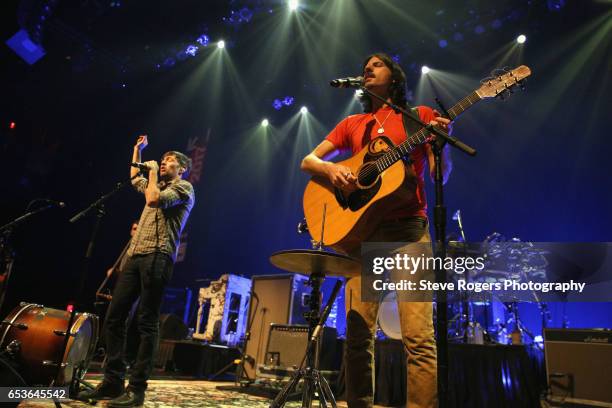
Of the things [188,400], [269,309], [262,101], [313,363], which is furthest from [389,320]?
[262,101]

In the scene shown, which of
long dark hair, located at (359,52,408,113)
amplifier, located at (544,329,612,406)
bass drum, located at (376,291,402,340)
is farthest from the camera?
bass drum, located at (376,291,402,340)

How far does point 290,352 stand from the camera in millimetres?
5195

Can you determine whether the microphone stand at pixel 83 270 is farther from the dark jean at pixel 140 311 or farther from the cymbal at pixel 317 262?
the cymbal at pixel 317 262

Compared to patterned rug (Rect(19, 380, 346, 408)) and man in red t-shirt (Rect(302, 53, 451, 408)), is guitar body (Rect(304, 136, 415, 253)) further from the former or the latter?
patterned rug (Rect(19, 380, 346, 408))

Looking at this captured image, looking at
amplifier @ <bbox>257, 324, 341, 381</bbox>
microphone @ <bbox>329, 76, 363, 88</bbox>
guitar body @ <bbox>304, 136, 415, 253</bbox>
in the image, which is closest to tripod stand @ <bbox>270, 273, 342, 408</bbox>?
guitar body @ <bbox>304, 136, 415, 253</bbox>

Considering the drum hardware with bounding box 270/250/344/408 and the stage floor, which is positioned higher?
the drum hardware with bounding box 270/250/344/408

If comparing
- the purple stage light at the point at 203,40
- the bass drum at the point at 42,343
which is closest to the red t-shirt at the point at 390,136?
the bass drum at the point at 42,343

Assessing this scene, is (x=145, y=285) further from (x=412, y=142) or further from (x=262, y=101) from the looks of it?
(x=262, y=101)

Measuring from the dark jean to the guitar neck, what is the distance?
2.25 m

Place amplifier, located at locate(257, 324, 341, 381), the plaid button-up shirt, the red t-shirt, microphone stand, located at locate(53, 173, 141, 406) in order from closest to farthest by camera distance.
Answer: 1. the red t-shirt
2. microphone stand, located at locate(53, 173, 141, 406)
3. the plaid button-up shirt
4. amplifier, located at locate(257, 324, 341, 381)

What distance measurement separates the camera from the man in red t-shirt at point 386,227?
78.8 inches

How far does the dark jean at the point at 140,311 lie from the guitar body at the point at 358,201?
161 centimetres

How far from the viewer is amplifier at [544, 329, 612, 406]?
4.22 meters

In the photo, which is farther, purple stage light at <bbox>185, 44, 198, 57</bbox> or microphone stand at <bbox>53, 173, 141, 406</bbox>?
purple stage light at <bbox>185, 44, 198, 57</bbox>
